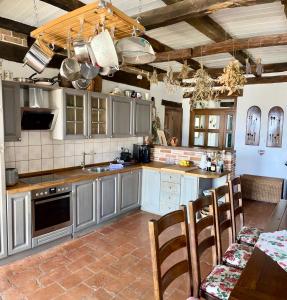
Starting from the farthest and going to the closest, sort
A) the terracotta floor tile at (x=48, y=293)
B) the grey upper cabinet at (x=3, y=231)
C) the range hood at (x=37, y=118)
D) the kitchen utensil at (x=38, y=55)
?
the range hood at (x=37, y=118), the grey upper cabinet at (x=3, y=231), the kitchen utensil at (x=38, y=55), the terracotta floor tile at (x=48, y=293)

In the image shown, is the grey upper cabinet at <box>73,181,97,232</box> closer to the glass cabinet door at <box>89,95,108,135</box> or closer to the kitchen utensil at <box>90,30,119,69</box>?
the glass cabinet door at <box>89,95,108,135</box>

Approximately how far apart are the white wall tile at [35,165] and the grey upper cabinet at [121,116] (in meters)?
1.17

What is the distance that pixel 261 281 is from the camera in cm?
121

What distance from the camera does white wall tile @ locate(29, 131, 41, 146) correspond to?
3171 mm

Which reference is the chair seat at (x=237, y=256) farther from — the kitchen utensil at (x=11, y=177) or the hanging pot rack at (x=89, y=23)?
the kitchen utensil at (x=11, y=177)

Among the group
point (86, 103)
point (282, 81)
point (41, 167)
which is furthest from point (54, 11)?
point (282, 81)

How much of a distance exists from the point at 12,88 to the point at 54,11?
91 centimetres

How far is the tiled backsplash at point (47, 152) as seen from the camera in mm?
3049

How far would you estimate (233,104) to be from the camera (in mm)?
6242

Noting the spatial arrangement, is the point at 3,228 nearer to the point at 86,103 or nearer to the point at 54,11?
the point at 86,103

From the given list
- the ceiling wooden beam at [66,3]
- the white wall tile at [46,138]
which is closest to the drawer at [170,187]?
the white wall tile at [46,138]

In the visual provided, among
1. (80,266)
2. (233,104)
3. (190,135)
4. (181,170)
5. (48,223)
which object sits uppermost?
(233,104)

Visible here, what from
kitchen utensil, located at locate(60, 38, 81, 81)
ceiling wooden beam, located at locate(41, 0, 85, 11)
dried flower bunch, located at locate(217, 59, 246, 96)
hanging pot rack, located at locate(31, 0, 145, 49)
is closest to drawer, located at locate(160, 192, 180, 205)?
Answer: dried flower bunch, located at locate(217, 59, 246, 96)

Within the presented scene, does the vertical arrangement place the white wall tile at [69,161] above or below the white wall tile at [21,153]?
below
